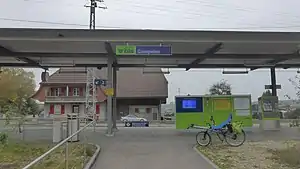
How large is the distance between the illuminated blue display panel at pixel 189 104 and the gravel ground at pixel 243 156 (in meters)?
6.14

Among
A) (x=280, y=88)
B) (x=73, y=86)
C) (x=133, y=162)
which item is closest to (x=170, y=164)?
(x=133, y=162)

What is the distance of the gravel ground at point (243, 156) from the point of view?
9312 millimetres

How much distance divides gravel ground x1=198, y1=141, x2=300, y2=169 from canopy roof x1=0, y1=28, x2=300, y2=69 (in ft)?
18.2

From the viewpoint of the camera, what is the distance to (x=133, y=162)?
1002 cm

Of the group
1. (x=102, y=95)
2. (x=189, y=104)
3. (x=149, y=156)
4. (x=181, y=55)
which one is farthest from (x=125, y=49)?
(x=102, y=95)

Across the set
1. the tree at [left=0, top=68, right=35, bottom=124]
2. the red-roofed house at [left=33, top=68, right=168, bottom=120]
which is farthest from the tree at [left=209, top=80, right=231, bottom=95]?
the tree at [left=0, top=68, right=35, bottom=124]

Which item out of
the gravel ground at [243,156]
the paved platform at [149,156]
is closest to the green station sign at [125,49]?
the paved platform at [149,156]

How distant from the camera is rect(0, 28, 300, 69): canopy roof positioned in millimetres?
16547

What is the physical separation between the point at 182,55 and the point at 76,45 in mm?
6003

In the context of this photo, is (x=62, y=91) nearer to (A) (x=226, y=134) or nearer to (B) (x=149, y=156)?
(A) (x=226, y=134)

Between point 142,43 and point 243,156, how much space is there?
8.11m

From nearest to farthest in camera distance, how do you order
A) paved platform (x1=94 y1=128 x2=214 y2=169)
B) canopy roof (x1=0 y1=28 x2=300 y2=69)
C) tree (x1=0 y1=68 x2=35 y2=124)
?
paved platform (x1=94 y1=128 x2=214 y2=169), tree (x1=0 y1=68 x2=35 y2=124), canopy roof (x1=0 y1=28 x2=300 y2=69)

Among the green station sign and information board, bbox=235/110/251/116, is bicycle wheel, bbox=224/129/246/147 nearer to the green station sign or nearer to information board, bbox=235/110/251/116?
the green station sign

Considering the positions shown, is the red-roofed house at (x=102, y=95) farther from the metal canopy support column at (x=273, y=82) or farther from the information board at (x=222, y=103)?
the information board at (x=222, y=103)
